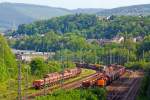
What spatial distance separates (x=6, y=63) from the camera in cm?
7956

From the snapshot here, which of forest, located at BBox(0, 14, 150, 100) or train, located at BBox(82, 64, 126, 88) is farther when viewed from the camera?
forest, located at BBox(0, 14, 150, 100)

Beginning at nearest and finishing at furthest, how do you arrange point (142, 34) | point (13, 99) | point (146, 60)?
point (13, 99), point (146, 60), point (142, 34)

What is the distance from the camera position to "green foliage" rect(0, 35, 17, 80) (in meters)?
71.8

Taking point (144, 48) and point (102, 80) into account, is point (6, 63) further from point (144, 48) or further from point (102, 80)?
point (144, 48)

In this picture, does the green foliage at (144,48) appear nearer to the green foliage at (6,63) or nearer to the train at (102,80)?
the train at (102,80)

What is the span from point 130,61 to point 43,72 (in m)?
50.4

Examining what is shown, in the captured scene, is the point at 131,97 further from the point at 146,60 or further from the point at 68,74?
the point at 146,60

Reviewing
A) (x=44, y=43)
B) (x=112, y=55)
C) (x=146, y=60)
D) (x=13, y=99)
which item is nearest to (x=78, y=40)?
(x=44, y=43)

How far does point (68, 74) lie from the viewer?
79062 millimetres

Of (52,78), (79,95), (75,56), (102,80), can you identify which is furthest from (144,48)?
(79,95)

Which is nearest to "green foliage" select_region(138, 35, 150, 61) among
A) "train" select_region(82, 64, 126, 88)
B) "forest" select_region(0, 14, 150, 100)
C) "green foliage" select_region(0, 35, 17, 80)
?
"forest" select_region(0, 14, 150, 100)

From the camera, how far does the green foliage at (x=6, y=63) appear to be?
236ft

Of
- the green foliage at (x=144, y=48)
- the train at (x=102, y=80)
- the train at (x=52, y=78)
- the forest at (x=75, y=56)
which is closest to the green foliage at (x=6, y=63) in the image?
the forest at (x=75, y=56)

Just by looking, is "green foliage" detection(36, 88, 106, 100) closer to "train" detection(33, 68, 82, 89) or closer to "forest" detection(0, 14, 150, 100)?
"forest" detection(0, 14, 150, 100)
